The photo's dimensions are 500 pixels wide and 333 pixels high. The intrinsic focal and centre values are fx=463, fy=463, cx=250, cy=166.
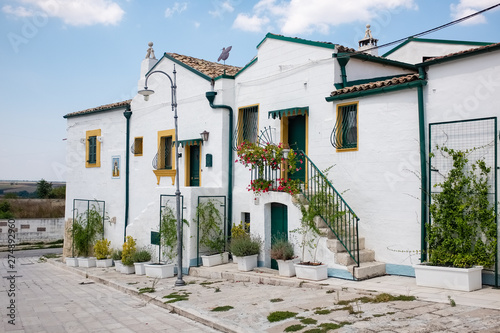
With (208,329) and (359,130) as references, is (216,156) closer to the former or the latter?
(359,130)

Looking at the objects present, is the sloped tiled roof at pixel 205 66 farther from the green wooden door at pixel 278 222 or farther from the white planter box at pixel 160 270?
the white planter box at pixel 160 270

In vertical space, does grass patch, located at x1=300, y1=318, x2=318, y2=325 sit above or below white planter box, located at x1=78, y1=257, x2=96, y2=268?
above

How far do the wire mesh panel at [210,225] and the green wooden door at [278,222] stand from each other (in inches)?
82.4

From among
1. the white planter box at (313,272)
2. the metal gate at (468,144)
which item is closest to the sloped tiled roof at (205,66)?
the white planter box at (313,272)

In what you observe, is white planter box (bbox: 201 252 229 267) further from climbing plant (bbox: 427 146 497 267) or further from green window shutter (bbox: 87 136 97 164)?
green window shutter (bbox: 87 136 97 164)

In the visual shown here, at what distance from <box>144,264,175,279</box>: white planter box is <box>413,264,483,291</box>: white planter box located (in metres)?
6.79

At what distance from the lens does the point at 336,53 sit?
1084cm

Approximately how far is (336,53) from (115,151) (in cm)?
1012

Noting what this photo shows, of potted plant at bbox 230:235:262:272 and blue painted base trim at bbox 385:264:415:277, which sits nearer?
blue painted base trim at bbox 385:264:415:277

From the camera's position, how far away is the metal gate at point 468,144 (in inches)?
314

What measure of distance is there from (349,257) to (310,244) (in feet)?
3.17

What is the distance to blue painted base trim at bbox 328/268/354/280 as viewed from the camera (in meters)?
9.11

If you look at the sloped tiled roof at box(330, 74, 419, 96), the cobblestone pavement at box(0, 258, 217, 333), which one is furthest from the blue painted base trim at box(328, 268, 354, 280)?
the sloped tiled roof at box(330, 74, 419, 96)

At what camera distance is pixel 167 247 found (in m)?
13.1
